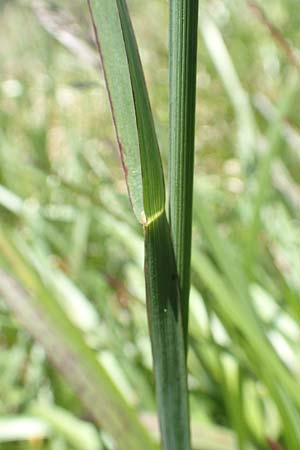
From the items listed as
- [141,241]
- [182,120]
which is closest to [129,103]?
[182,120]

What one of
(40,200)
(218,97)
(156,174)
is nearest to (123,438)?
(156,174)

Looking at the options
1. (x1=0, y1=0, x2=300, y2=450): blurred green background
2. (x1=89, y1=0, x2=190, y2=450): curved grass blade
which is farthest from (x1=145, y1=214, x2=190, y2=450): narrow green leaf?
(x1=0, y1=0, x2=300, y2=450): blurred green background

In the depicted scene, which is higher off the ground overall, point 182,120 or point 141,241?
point 141,241

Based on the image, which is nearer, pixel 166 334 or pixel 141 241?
pixel 166 334

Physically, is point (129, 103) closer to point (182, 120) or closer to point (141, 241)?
point (182, 120)

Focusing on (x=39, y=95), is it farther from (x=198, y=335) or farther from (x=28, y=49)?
(x=198, y=335)

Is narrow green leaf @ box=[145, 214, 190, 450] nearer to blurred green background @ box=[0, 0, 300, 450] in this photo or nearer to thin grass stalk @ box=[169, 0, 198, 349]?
thin grass stalk @ box=[169, 0, 198, 349]
